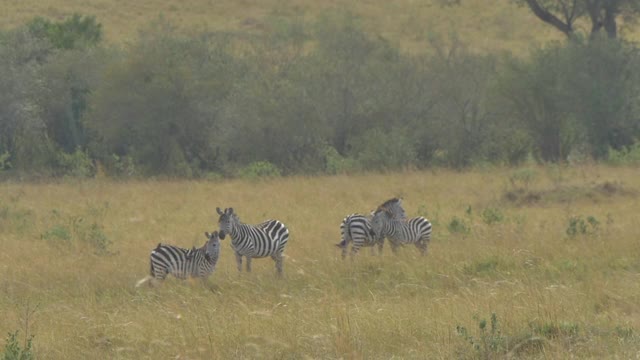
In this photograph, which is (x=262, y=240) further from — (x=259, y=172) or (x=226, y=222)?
(x=259, y=172)

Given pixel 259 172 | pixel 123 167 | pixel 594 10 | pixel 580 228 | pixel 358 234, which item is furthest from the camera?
pixel 594 10

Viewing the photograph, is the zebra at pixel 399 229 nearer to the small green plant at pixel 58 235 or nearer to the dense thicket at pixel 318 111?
the small green plant at pixel 58 235

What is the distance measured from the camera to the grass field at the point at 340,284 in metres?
8.24

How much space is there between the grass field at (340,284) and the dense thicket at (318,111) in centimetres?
860

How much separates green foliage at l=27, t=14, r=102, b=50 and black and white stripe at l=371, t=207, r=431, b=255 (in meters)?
28.4

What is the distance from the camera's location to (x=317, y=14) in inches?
2621

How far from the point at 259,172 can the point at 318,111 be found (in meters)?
4.76

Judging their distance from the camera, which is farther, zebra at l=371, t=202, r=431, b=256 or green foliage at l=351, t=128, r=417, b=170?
green foliage at l=351, t=128, r=417, b=170

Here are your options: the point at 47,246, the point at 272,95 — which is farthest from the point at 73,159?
the point at 47,246

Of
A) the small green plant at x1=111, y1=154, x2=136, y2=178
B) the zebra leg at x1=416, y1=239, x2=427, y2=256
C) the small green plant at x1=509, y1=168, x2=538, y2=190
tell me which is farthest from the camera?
the small green plant at x1=111, y1=154, x2=136, y2=178

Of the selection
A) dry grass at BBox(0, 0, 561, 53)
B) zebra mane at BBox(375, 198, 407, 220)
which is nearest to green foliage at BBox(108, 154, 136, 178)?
zebra mane at BBox(375, 198, 407, 220)

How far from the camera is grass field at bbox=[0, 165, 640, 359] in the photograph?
8.24 m

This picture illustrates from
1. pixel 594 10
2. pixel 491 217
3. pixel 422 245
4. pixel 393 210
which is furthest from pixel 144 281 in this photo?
pixel 594 10

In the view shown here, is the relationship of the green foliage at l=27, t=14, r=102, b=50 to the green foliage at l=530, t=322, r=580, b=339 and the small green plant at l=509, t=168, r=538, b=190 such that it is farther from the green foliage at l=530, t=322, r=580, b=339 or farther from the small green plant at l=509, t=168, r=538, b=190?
the green foliage at l=530, t=322, r=580, b=339
